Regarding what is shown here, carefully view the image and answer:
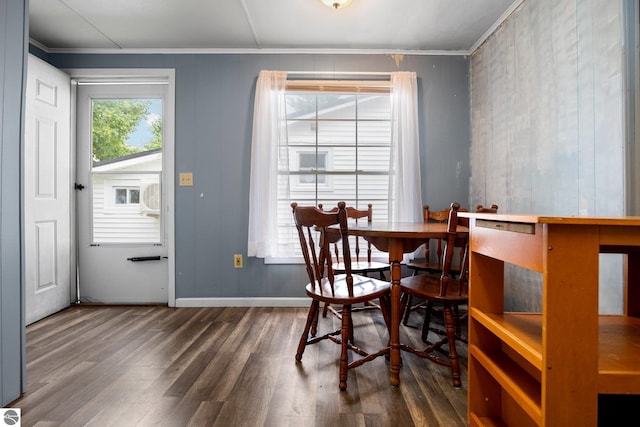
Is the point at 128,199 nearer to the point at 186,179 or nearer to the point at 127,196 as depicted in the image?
the point at 127,196

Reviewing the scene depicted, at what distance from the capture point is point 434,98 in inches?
111

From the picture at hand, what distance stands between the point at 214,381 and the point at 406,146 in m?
2.24

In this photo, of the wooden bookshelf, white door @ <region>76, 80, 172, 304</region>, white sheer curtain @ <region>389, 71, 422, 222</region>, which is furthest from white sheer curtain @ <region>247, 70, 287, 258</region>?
the wooden bookshelf

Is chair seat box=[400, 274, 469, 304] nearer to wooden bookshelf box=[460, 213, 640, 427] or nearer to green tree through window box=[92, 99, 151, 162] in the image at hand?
wooden bookshelf box=[460, 213, 640, 427]

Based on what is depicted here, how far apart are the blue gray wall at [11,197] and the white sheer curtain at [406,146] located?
2413 millimetres

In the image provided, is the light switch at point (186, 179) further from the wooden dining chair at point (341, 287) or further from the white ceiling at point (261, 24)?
the wooden dining chair at point (341, 287)

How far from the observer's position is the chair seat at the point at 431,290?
5.09 feet

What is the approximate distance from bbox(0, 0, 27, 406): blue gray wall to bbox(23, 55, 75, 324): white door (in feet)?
3.77

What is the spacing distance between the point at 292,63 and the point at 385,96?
0.89 m

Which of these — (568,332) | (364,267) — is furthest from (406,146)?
(568,332)

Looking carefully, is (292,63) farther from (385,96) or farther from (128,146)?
(128,146)

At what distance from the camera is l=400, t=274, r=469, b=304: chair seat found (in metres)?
1.55

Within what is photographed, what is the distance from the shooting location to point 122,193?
2.91 meters

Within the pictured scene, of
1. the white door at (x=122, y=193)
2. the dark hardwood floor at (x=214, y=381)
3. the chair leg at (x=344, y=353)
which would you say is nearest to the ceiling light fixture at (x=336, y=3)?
the white door at (x=122, y=193)
